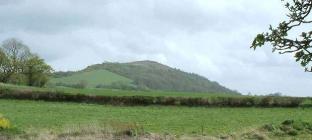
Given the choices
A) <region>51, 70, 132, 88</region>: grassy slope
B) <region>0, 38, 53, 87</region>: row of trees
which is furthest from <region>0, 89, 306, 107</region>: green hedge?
<region>51, 70, 132, 88</region>: grassy slope

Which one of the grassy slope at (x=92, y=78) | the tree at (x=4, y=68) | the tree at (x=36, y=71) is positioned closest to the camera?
the tree at (x=4, y=68)

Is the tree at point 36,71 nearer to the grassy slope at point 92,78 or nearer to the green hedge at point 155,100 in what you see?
the grassy slope at point 92,78

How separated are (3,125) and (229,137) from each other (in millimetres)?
7483

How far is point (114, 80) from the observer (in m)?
141

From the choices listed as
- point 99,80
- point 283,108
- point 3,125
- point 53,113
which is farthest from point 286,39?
point 99,80

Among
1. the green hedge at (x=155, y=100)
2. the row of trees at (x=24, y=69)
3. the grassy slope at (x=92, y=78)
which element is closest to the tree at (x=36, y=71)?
the row of trees at (x=24, y=69)

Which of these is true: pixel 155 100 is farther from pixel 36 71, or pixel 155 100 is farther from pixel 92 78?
pixel 92 78

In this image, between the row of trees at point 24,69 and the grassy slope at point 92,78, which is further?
the grassy slope at point 92,78

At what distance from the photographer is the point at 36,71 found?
93.2 metres

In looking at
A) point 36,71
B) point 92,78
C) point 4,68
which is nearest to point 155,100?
point 36,71

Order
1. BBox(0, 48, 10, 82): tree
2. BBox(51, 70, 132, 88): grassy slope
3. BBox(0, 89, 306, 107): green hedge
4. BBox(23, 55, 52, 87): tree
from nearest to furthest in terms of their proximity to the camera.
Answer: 1. BBox(0, 89, 306, 107): green hedge
2. BBox(0, 48, 10, 82): tree
3. BBox(23, 55, 52, 87): tree
4. BBox(51, 70, 132, 88): grassy slope

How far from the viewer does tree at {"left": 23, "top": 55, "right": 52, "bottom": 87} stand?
92.6m

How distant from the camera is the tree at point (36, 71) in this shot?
304ft

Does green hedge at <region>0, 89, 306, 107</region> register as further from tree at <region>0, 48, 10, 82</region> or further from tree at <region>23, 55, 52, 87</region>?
tree at <region>23, 55, 52, 87</region>
